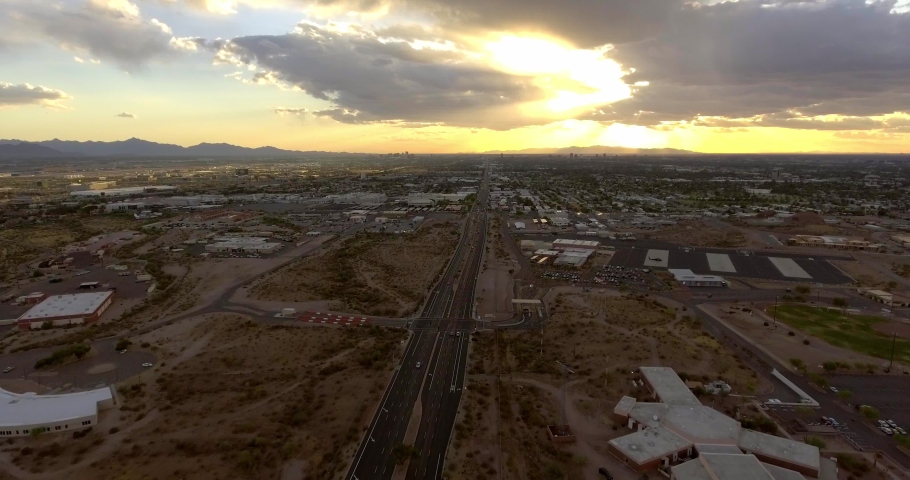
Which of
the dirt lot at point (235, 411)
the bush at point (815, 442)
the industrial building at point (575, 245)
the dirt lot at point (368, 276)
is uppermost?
the industrial building at point (575, 245)

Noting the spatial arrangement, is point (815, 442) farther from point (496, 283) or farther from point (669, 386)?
point (496, 283)

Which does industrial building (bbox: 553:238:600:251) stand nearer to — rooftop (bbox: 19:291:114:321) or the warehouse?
the warehouse

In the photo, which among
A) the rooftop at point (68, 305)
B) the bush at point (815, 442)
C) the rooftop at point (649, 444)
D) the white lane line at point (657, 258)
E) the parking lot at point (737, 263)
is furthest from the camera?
the white lane line at point (657, 258)

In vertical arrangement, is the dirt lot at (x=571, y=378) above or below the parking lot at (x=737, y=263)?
below

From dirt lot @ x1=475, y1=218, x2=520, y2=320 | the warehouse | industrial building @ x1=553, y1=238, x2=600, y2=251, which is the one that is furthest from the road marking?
the warehouse

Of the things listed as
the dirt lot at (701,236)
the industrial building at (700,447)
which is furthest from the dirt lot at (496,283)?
the dirt lot at (701,236)

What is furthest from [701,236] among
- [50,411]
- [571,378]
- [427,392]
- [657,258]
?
[50,411]

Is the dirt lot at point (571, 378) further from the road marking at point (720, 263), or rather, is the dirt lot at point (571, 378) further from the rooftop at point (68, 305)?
the rooftop at point (68, 305)
